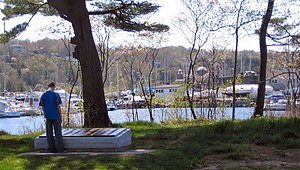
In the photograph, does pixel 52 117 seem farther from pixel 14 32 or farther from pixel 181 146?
pixel 14 32

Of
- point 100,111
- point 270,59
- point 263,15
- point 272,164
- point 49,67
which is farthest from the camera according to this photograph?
point 49,67

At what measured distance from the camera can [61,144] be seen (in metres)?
8.48

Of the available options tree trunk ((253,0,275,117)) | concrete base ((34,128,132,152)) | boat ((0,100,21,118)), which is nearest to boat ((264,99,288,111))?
tree trunk ((253,0,275,117))

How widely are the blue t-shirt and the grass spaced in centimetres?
88

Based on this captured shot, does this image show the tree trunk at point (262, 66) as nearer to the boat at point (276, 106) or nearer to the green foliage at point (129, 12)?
the boat at point (276, 106)

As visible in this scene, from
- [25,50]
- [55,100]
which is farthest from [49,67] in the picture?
[55,100]

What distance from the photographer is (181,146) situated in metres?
9.15

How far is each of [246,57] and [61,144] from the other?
26.5 m

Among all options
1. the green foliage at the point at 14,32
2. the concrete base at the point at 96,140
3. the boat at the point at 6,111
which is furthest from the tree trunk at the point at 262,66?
the boat at the point at 6,111

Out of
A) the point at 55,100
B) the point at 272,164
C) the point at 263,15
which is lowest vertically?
the point at 272,164

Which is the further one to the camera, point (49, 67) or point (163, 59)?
point (49, 67)

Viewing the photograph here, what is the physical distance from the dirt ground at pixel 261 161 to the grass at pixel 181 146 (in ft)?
0.45

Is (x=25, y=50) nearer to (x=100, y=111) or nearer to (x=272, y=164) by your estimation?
(x=100, y=111)

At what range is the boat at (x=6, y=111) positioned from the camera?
33.1 meters
